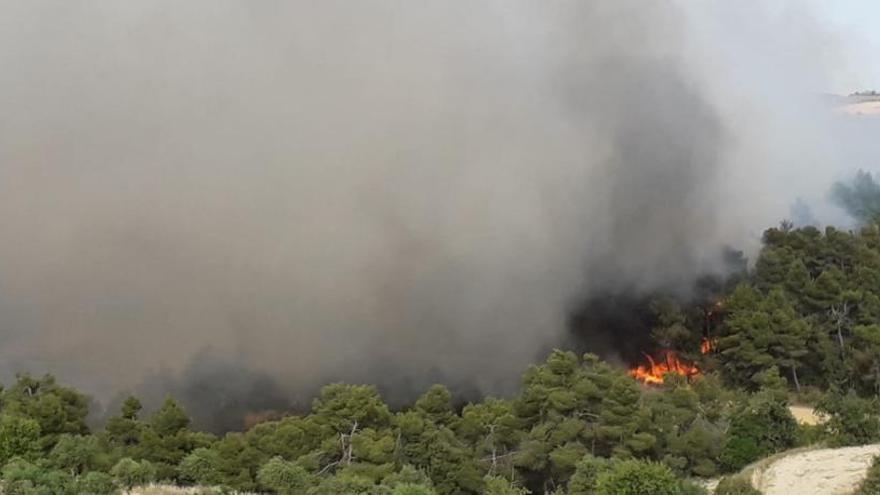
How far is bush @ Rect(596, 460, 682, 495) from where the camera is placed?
233 inches

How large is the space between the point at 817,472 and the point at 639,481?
226cm

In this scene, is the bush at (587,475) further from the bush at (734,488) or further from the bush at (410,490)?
the bush at (410,490)

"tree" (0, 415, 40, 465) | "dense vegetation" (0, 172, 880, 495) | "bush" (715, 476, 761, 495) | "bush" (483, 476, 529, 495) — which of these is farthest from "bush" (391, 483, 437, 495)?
"tree" (0, 415, 40, 465)

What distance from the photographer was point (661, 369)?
16.0m

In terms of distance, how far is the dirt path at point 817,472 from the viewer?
22.5 feet

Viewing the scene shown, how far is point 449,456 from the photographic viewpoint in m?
8.66

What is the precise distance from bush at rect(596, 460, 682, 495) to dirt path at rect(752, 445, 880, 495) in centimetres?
147

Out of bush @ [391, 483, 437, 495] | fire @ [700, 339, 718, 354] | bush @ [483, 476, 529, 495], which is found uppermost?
fire @ [700, 339, 718, 354]

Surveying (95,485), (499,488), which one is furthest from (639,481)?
(95,485)

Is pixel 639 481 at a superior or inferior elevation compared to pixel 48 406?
inferior

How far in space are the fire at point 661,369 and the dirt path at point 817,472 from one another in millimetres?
7521

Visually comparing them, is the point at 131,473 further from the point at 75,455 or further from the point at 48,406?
the point at 48,406

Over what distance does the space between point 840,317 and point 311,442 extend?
35.1 feet

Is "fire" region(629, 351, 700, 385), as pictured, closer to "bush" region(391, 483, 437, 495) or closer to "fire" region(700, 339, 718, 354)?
"fire" region(700, 339, 718, 354)
